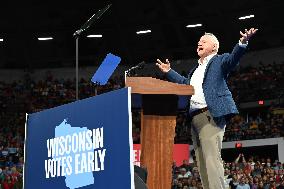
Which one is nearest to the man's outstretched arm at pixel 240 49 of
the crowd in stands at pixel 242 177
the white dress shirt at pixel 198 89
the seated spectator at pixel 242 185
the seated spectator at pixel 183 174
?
the white dress shirt at pixel 198 89

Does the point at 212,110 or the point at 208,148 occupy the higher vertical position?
the point at 212,110

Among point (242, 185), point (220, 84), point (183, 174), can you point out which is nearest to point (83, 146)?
point (220, 84)

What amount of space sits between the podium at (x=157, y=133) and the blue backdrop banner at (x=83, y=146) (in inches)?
15.4

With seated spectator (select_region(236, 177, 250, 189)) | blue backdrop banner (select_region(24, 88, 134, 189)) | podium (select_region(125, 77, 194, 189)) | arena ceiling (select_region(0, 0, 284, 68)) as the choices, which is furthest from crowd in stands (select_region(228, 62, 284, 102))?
blue backdrop banner (select_region(24, 88, 134, 189))

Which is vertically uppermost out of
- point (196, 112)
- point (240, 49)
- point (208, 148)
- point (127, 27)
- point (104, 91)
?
point (127, 27)

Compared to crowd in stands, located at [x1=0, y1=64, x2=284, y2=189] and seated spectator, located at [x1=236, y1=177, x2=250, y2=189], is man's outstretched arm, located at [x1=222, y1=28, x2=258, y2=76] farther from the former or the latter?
crowd in stands, located at [x1=0, y1=64, x2=284, y2=189]

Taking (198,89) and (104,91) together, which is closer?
(198,89)

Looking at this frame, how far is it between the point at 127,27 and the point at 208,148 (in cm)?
2075

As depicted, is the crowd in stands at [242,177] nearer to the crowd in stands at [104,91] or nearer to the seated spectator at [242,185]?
the seated spectator at [242,185]

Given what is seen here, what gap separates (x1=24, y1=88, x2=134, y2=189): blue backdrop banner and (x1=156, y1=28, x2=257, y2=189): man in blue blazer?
0.85 meters

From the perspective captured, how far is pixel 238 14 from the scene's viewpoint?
21938 millimetres

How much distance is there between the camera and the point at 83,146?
8.18ft

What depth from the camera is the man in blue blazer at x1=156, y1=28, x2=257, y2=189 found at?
3.04 metres

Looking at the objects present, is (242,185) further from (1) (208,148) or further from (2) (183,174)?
(1) (208,148)
